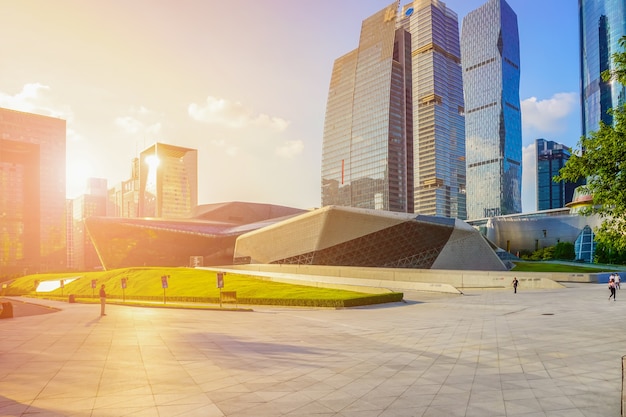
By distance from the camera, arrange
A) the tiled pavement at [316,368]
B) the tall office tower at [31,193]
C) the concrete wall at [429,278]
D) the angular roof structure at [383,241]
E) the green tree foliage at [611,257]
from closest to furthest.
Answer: the tiled pavement at [316,368] → the concrete wall at [429,278] → the angular roof structure at [383,241] → the green tree foliage at [611,257] → the tall office tower at [31,193]

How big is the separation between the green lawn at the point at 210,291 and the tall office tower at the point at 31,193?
122m

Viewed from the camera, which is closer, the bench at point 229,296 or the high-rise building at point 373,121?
the bench at point 229,296

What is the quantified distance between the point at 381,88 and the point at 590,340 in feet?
543

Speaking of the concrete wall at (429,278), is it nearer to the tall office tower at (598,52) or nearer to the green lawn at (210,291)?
the green lawn at (210,291)

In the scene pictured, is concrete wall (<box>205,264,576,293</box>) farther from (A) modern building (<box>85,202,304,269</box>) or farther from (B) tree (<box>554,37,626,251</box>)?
(A) modern building (<box>85,202,304,269</box>)

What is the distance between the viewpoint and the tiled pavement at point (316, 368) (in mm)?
8266

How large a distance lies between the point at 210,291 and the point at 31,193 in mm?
173653

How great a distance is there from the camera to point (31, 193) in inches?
7062

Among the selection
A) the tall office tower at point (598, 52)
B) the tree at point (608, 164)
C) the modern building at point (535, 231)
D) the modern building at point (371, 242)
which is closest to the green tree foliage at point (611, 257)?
the modern building at point (535, 231)

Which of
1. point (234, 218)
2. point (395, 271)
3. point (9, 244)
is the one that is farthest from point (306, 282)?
point (9, 244)

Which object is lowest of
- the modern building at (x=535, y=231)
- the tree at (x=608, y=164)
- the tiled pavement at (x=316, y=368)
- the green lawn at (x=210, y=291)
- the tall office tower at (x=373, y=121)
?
the green lawn at (x=210, y=291)

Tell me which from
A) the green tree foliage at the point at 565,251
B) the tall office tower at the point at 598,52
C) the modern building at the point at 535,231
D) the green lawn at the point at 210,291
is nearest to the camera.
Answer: the green lawn at the point at 210,291

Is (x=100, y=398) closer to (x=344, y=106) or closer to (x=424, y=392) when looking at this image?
(x=424, y=392)

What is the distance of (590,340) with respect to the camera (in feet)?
48.9
